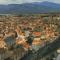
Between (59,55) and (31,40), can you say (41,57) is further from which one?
(31,40)

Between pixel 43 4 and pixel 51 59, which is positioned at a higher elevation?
pixel 51 59

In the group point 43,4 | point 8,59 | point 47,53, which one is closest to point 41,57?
point 47,53

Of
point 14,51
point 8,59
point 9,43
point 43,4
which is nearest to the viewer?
point 8,59

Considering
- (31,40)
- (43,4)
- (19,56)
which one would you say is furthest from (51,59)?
(43,4)

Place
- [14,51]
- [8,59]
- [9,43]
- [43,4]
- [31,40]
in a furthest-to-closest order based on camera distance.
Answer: [43,4]
[31,40]
[9,43]
[14,51]
[8,59]

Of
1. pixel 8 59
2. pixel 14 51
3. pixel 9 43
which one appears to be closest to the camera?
pixel 8 59

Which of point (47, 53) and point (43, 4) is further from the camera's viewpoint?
point (43, 4)

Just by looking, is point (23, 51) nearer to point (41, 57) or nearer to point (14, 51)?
point (14, 51)

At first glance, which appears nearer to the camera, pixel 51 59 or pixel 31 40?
pixel 51 59

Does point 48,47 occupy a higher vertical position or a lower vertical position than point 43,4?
higher
